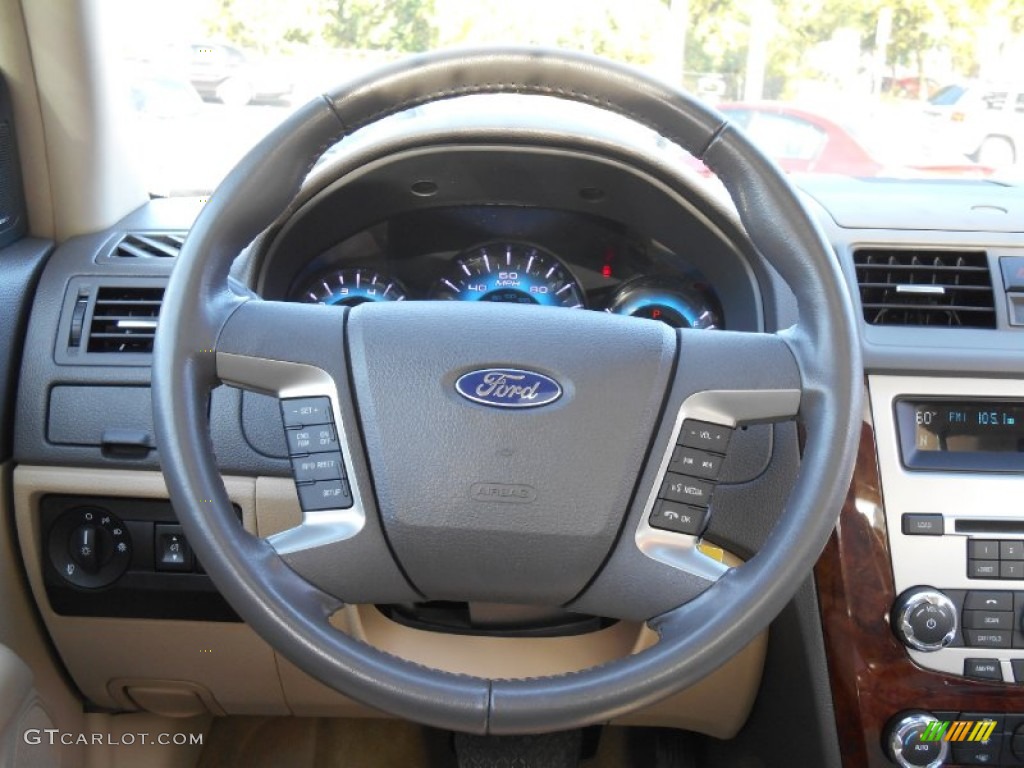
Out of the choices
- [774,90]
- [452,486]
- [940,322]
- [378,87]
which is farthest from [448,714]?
[774,90]

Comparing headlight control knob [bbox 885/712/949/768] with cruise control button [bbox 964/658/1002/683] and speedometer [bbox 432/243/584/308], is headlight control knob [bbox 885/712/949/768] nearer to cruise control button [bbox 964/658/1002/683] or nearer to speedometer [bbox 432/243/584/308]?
cruise control button [bbox 964/658/1002/683]

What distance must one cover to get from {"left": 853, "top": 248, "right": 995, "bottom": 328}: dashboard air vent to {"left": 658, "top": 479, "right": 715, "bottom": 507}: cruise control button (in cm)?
57

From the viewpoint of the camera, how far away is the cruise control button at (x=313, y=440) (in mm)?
1110

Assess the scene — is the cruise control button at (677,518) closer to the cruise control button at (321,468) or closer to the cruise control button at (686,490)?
the cruise control button at (686,490)

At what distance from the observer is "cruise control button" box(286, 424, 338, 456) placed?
3.64 feet

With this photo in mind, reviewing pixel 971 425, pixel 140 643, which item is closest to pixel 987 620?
pixel 971 425

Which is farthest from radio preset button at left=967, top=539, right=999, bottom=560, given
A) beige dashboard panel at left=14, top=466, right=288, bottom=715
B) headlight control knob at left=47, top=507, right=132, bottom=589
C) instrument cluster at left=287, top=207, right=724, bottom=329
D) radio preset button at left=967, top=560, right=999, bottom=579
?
headlight control knob at left=47, top=507, right=132, bottom=589

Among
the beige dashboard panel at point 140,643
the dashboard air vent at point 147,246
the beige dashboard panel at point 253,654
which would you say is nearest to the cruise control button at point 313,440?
the beige dashboard panel at point 253,654

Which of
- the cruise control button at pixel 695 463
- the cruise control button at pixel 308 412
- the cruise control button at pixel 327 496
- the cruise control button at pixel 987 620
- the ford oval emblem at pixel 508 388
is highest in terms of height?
the ford oval emblem at pixel 508 388

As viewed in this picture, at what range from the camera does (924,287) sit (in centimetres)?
155

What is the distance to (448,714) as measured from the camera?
37.9 inches

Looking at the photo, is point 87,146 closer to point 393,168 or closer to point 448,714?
point 393,168

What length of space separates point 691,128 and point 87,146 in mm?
1149

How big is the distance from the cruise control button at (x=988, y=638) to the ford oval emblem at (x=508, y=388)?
2.45ft
